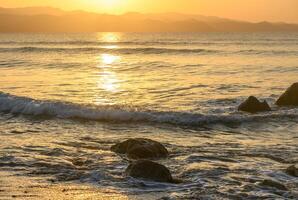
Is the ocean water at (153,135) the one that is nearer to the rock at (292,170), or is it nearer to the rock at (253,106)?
the rock at (292,170)

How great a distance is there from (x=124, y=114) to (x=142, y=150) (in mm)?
6444

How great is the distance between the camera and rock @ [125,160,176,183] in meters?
9.54

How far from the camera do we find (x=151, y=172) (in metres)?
9.63

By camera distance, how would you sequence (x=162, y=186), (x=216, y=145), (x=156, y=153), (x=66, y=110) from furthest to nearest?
(x=66, y=110)
(x=216, y=145)
(x=156, y=153)
(x=162, y=186)

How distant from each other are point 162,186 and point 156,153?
2562mm

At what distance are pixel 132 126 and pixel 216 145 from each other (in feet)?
13.8

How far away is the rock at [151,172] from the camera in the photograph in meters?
9.54

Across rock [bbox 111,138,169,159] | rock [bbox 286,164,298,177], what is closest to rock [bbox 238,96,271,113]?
rock [bbox 111,138,169,159]

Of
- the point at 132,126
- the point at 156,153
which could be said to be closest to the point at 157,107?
the point at 132,126

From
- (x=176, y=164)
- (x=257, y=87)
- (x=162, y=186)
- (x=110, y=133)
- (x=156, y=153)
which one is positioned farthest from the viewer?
(x=257, y=87)

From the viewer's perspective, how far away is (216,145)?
1315 centimetres

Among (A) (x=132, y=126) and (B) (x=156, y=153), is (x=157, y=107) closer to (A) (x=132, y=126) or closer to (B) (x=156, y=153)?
(A) (x=132, y=126)

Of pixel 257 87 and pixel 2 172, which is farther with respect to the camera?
pixel 257 87

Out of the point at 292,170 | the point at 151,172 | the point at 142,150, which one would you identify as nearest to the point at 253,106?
the point at 142,150
